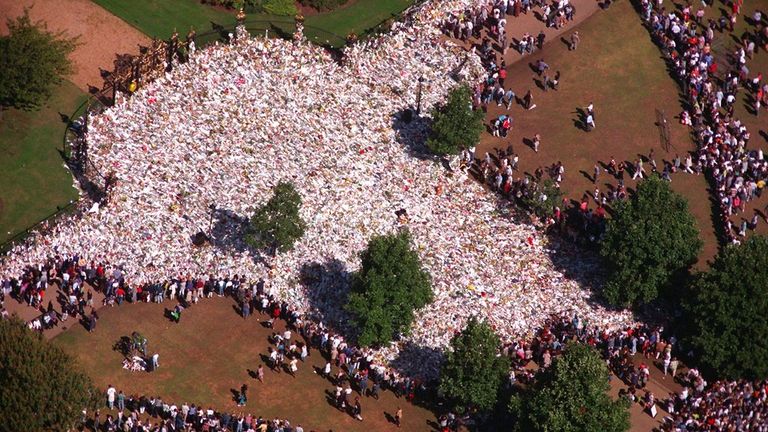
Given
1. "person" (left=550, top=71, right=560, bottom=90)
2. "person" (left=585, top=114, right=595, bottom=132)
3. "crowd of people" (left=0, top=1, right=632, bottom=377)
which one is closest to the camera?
"crowd of people" (left=0, top=1, right=632, bottom=377)

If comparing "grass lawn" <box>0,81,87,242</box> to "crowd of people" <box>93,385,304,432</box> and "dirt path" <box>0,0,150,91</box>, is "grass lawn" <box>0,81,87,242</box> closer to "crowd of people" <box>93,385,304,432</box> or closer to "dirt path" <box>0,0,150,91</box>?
"dirt path" <box>0,0,150,91</box>

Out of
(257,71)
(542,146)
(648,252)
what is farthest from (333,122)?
(648,252)

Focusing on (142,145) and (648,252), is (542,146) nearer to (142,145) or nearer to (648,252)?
(648,252)

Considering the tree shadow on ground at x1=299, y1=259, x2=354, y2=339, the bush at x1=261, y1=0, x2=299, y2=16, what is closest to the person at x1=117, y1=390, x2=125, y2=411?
the tree shadow on ground at x1=299, y1=259, x2=354, y2=339

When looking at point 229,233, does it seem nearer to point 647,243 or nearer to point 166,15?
point 166,15

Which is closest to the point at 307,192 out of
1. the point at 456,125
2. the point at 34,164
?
the point at 456,125

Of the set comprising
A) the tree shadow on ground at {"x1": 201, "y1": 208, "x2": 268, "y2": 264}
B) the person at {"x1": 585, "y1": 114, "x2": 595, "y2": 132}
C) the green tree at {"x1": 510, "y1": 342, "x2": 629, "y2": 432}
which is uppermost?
the person at {"x1": 585, "y1": 114, "x2": 595, "y2": 132}

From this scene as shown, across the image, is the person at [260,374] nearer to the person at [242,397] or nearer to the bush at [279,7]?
the person at [242,397]

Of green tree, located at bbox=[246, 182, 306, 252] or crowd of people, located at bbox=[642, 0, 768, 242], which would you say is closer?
green tree, located at bbox=[246, 182, 306, 252]

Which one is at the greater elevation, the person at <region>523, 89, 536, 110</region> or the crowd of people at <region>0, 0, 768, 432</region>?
the person at <region>523, 89, 536, 110</region>
